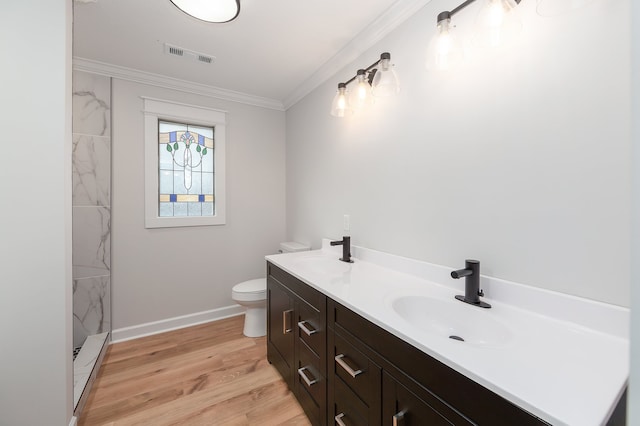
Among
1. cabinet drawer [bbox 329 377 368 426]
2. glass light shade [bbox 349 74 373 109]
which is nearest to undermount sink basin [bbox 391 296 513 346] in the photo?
cabinet drawer [bbox 329 377 368 426]

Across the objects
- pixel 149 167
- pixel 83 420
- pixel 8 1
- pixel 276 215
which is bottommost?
pixel 83 420

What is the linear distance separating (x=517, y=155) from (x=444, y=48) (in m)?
0.59

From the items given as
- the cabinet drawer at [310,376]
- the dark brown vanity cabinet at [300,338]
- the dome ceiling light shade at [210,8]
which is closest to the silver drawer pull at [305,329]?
the dark brown vanity cabinet at [300,338]

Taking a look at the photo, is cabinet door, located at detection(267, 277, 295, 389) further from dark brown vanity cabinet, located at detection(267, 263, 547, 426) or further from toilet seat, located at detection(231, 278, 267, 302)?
toilet seat, located at detection(231, 278, 267, 302)

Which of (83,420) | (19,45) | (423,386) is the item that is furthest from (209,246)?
(423,386)

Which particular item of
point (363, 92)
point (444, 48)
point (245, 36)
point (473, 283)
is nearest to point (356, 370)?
point (473, 283)

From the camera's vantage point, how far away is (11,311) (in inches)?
48.3

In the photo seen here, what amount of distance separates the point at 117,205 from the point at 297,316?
2.00m

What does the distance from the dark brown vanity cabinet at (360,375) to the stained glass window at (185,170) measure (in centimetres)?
146

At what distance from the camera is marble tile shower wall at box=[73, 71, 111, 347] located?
2207 mm

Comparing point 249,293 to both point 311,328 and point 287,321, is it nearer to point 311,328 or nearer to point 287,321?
point 287,321

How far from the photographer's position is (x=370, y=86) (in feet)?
5.70

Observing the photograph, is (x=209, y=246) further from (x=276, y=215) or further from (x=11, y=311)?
(x=11, y=311)

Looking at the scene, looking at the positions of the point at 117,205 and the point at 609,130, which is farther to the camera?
the point at 117,205
